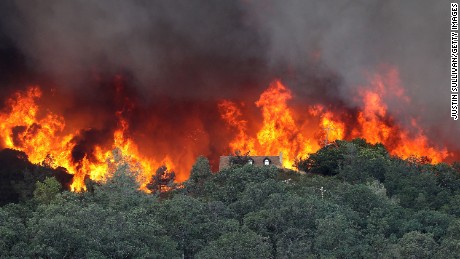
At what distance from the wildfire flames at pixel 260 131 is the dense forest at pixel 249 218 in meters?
36.4

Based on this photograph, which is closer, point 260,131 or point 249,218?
point 249,218

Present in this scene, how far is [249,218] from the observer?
3516 inches

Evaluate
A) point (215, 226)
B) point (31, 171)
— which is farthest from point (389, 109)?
point (215, 226)

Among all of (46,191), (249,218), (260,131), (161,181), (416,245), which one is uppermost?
(260,131)

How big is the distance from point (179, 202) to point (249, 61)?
91.0 m

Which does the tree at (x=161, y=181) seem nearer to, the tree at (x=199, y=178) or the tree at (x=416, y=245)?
the tree at (x=199, y=178)

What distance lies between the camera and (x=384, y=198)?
102m

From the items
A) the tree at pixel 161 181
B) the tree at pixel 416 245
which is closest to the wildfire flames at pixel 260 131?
the tree at pixel 161 181

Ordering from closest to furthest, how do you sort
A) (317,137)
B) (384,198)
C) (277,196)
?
→ (277,196), (384,198), (317,137)

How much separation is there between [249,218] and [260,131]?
80.3 m

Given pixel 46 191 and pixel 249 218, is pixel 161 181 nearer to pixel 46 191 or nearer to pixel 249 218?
pixel 46 191

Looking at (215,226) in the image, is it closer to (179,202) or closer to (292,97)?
(179,202)

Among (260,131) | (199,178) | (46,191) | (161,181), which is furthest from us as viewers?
(260,131)

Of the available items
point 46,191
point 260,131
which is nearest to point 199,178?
point 46,191
